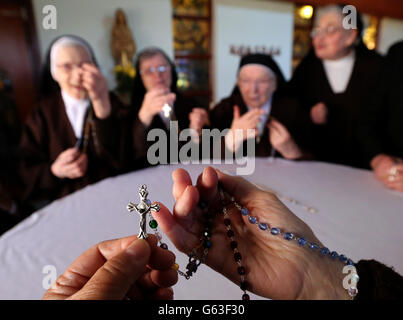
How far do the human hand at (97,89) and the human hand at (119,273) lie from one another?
0.64 feet

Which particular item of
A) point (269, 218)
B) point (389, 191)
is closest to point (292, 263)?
point (269, 218)

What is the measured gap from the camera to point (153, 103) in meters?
0.31

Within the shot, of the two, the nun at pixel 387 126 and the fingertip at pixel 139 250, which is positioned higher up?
the nun at pixel 387 126

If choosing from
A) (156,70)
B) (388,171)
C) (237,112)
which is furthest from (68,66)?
(388,171)

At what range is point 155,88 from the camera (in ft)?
1.09

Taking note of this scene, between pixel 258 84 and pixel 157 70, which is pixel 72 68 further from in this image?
pixel 258 84

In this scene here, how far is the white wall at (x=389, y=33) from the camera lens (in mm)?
514

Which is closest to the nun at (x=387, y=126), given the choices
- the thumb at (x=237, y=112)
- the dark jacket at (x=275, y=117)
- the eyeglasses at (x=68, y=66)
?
the dark jacket at (x=275, y=117)

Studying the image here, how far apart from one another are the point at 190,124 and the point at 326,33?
0.22 m

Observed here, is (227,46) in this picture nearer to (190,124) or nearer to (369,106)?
(190,124)

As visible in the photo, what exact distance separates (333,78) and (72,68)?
1.19 feet

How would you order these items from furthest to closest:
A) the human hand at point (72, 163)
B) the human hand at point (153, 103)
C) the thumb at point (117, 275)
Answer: the human hand at point (72, 163) < the human hand at point (153, 103) < the thumb at point (117, 275)

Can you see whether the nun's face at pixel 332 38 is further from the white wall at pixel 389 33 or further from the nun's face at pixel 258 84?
the white wall at pixel 389 33

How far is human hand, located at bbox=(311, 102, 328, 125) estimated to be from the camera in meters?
0.37
